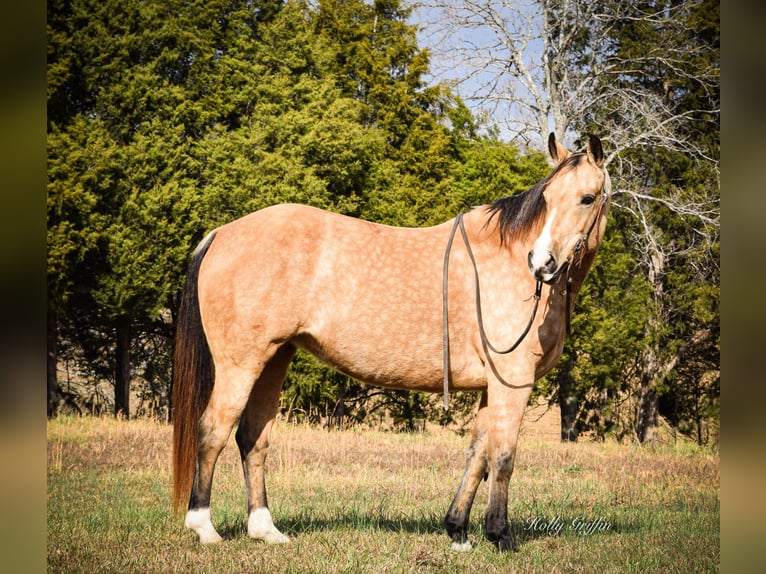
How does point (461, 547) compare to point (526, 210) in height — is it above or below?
below

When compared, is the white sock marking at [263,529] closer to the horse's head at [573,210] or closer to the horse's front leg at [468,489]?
the horse's front leg at [468,489]

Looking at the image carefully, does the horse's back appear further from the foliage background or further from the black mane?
the foliage background

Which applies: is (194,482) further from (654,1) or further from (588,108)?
(654,1)

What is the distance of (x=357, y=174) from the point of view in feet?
48.3

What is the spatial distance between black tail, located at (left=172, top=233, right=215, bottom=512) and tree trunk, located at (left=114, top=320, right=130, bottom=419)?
9986 millimetres

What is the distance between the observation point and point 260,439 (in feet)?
16.0

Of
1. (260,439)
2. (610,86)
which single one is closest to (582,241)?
(260,439)

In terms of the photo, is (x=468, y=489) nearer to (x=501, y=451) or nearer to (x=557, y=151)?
(x=501, y=451)

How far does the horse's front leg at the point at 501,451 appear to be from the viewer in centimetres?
443

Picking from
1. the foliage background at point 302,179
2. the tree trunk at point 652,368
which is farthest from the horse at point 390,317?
the tree trunk at point 652,368

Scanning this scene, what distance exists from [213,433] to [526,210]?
2.51m

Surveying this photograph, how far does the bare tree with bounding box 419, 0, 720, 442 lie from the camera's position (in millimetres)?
12930

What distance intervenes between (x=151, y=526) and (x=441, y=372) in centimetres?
230
